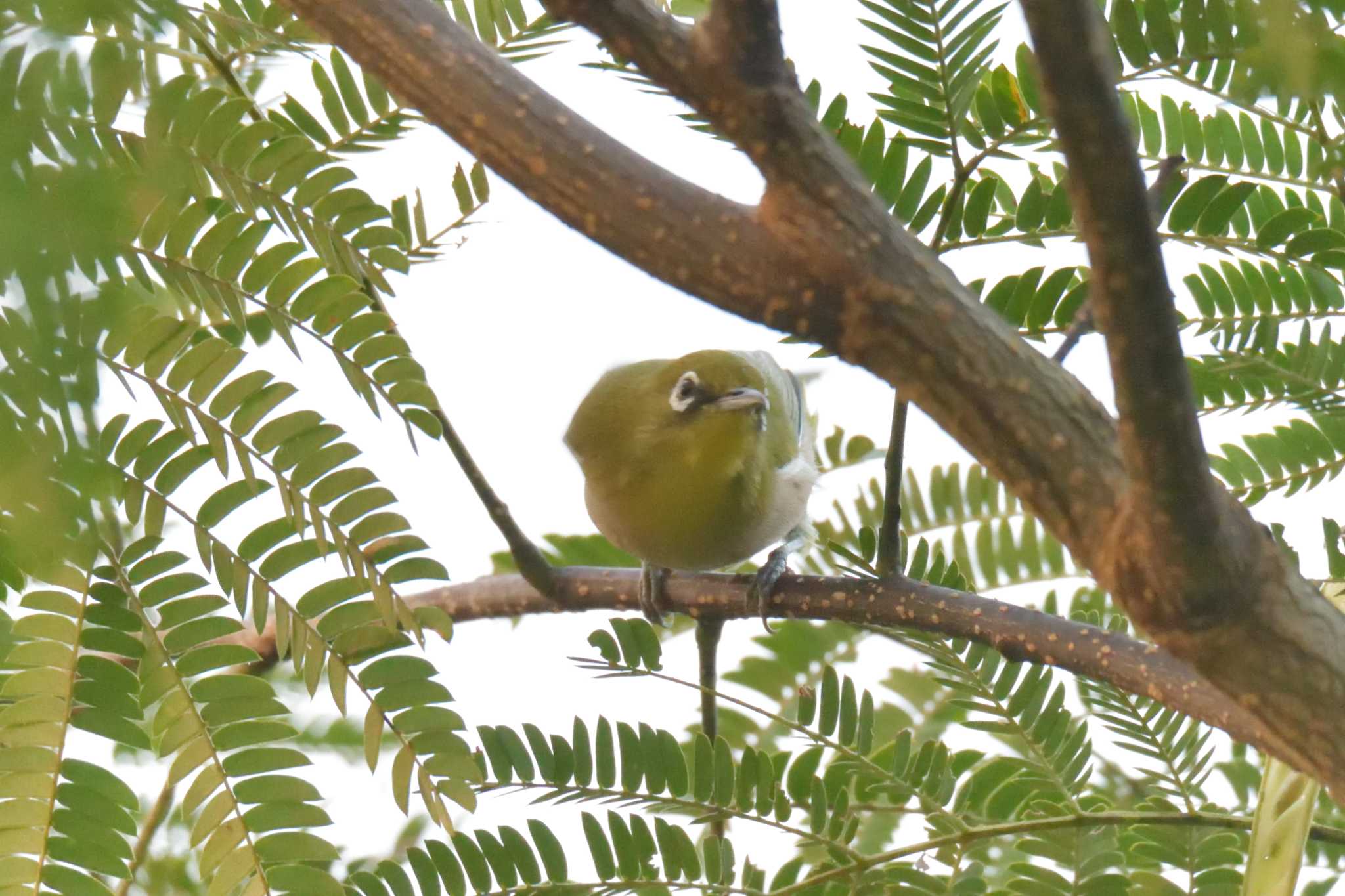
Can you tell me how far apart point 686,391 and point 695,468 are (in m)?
0.18

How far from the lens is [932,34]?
5.01ft

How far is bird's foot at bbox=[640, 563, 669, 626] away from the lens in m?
2.29

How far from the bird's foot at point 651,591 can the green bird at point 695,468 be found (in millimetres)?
66

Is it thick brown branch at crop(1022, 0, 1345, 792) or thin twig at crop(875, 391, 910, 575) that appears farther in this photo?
thin twig at crop(875, 391, 910, 575)

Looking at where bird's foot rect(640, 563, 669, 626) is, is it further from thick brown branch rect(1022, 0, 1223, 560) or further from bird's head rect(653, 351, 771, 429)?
thick brown branch rect(1022, 0, 1223, 560)

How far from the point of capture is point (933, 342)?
0.95m

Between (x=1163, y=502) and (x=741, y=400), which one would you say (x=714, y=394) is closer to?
(x=741, y=400)

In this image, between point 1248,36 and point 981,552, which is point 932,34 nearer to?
point 1248,36

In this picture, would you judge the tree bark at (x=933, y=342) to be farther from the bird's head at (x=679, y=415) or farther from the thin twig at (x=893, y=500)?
the bird's head at (x=679, y=415)

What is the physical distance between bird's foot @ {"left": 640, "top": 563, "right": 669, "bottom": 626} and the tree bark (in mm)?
1306

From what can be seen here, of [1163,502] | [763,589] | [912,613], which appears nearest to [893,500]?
[912,613]

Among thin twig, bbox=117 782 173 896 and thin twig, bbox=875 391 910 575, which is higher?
thin twig, bbox=875 391 910 575

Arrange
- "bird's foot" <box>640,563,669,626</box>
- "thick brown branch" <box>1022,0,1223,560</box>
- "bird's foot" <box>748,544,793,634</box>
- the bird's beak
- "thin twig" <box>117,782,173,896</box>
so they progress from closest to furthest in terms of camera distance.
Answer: "thick brown branch" <box>1022,0,1223,560</box> < "thin twig" <box>117,782,173,896</box> < "bird's foot" <box>748,544,793,634</box> < "bird's foot" <box>640,563,669,626</box> < the bird's beak

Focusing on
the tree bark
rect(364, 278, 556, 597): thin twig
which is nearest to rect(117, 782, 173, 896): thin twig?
rect(364, 278, 556, 597): thin twig
